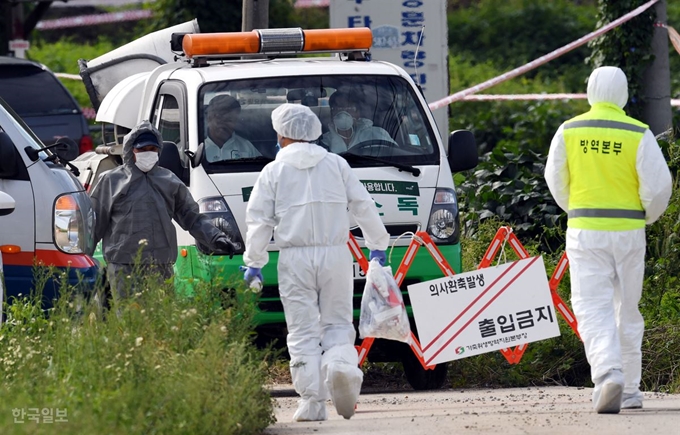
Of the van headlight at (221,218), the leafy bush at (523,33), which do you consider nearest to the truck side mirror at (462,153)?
the van headlight at (221,218)

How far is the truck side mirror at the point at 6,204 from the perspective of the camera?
23.8ft

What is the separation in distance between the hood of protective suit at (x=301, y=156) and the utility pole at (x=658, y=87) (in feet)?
20.1

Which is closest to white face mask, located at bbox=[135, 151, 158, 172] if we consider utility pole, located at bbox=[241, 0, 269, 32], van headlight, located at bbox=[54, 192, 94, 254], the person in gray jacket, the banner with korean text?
the person in gray jacket

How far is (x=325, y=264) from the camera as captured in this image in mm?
6898

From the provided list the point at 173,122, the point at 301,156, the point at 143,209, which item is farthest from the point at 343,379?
the point at 173,122

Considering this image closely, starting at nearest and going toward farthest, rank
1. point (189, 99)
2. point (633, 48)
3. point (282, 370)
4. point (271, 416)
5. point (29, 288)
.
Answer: point (271, 416), point (29, 288), point (189, 99), point (282, 370), point (633, 48)

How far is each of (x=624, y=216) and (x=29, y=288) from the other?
11.4 feet

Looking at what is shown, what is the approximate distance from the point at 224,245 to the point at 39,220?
1.15 m

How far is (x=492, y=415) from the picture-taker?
6930 mm

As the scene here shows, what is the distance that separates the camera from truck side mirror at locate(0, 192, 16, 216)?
725 cm

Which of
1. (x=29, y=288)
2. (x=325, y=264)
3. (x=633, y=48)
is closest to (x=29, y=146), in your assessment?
(x=29, y=288)

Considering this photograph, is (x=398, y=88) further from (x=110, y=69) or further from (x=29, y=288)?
(x=110, y=69)

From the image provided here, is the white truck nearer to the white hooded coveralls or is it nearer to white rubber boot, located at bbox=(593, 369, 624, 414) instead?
the white hooded coveralls

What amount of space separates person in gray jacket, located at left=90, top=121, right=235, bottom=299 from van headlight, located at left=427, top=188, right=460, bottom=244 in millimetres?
1323
